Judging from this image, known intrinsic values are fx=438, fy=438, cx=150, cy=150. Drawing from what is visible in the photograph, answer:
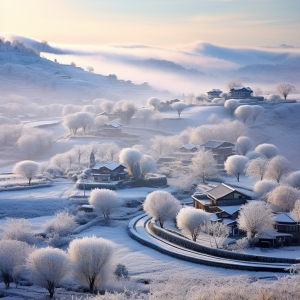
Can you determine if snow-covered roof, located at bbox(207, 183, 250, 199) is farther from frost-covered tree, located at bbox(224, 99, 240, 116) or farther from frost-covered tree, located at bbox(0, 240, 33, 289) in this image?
frost-covered tree, located at bbox(224, 99, 240, 116)

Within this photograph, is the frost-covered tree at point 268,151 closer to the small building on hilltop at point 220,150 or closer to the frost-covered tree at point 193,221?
the small building on hilltop at point 220,150

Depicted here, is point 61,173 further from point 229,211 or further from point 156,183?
point 229,211

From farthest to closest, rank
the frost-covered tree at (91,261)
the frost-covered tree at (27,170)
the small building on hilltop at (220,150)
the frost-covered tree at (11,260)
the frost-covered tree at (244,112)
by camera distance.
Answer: the frost-covered tree at (244,112)
the small building on hilltop at (220,150)
the frost-covered tree at (27,170)
the frost-covered tree at (11,260)
the frost-covered tree at (91,261)

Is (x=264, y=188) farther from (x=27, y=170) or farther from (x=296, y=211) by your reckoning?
(x=27, y=170)

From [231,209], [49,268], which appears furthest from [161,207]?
[49,268]

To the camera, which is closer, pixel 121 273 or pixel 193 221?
pixel 121 273

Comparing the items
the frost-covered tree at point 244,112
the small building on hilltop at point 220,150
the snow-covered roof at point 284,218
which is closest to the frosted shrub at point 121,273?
the snow-covered roof at point 284,218

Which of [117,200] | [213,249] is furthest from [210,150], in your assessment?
[213,249]
